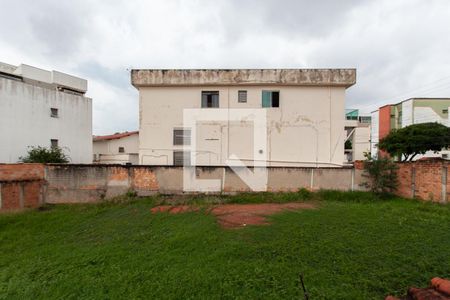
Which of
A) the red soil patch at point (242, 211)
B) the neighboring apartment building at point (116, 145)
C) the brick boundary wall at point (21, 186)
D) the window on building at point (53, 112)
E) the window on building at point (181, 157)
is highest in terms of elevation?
the window on building at point (53, 112)

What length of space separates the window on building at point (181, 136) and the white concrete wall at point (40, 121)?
7.14 meters

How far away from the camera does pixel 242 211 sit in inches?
249

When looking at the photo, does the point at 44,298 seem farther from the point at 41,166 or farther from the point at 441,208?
the point at 441,208

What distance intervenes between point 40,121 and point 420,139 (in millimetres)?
24280

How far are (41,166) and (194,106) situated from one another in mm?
7041

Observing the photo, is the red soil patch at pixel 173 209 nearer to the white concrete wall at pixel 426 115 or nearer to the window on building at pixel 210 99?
the window on building at pixel 210 99

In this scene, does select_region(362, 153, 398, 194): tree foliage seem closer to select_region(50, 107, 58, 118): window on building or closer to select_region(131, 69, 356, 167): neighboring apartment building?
select_region(131, 69, 356, 167): neighboring apartment building

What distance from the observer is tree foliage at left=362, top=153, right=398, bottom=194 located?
7543 mm

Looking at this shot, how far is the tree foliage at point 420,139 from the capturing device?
14773 millimetres

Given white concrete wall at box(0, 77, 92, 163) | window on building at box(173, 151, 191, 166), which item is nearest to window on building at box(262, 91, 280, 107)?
window on building at box(173, 151, 191, 166)

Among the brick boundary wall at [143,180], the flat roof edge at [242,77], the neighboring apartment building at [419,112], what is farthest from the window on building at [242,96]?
the neighboring apartment building at [419,112]

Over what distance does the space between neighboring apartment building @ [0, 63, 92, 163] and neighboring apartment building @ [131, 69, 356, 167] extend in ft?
17.9

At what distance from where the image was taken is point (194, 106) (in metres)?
11.7

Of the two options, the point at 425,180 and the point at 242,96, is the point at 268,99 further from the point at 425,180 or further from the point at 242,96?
the point at 425,180
